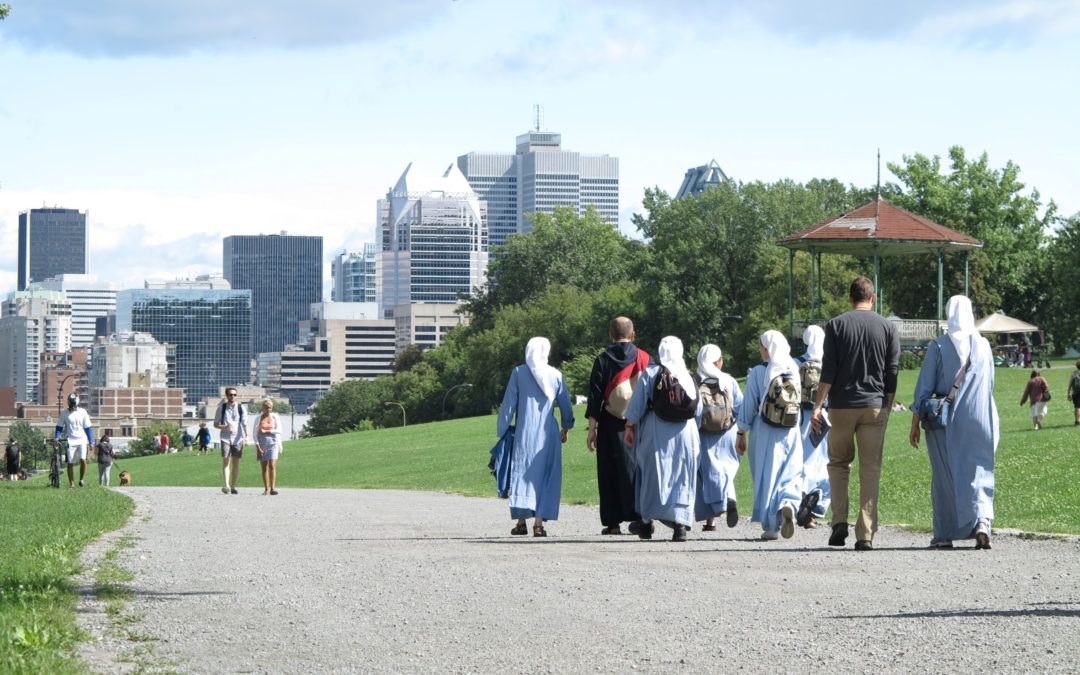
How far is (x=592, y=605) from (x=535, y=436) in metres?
5.72

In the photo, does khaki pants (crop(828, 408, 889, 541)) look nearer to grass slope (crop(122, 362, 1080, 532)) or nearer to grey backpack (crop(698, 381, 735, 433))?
grey backpack (crop(698, 381, 735, 433))

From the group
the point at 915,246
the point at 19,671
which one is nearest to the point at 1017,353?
the point at 915,246

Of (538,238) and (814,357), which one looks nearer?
(814,357)

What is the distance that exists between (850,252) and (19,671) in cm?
4515

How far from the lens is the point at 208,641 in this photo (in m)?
7.61

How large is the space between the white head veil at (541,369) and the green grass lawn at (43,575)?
13.4 ft

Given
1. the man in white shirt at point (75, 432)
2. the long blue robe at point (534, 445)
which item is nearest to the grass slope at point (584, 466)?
the long blue robe at point (534, 445)

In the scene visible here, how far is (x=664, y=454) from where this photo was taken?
13.5 meters

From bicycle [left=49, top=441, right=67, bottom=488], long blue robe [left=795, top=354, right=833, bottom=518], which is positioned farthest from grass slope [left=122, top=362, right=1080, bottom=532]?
bicycle [left=49, top=441, right=67, bottom=488]

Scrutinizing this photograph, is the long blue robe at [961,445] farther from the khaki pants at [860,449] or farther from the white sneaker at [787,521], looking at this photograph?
the white sneaker at [787,521]

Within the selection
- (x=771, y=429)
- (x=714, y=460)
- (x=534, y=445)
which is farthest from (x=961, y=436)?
(x=534, y=445)

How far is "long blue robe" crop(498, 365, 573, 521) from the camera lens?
559 inches

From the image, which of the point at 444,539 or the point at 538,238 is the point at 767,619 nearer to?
the point at 444,539

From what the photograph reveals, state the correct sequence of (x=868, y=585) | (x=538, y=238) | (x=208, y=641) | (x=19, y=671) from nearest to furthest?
(x=19, y=671)
(x=208, y=641)
(x=868, y=585)
(x=538, y=238)
